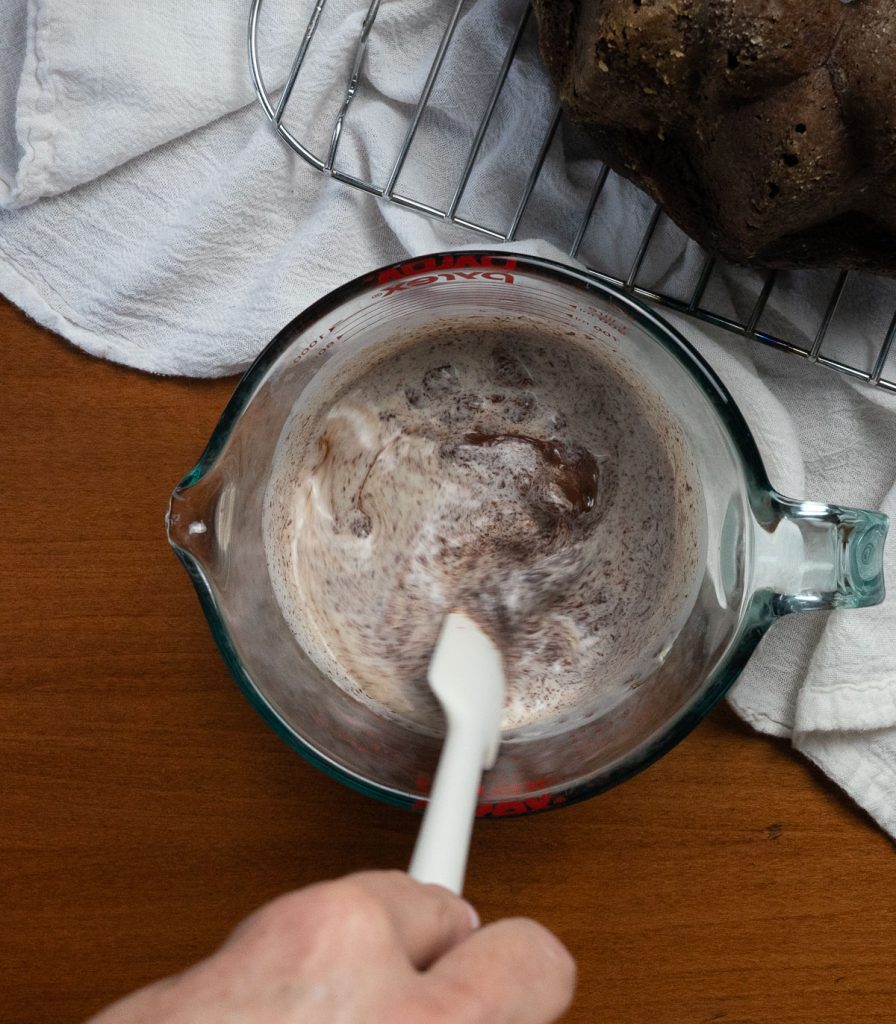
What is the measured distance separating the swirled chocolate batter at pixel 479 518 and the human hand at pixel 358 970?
0.30 meters

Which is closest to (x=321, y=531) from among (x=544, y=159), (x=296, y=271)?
(x=296, y=271)

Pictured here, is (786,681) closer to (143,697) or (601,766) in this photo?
(601,766)

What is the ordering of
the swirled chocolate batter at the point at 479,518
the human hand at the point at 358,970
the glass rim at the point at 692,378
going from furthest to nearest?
1. the swirled chocolate batter at the point at 479,518
2. the glass rim at the point at 692,378
3. the human hand at the point at 358,970

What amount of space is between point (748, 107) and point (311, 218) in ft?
1.14

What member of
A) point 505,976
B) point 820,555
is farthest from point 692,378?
point 505,976

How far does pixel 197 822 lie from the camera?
815 mm

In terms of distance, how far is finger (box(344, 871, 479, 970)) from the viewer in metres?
0.41

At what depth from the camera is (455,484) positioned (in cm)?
73

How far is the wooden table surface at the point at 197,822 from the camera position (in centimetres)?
80

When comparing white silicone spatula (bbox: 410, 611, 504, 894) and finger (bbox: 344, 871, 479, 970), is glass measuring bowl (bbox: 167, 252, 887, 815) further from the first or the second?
finger (bbox: 344, 871, 479, 970)

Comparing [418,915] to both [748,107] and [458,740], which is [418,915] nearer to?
[458,740]

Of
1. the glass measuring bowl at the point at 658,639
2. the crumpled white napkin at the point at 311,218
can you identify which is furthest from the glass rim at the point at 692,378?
the crumpled white napkin at the point at 311,218

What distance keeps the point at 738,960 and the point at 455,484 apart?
0.46 m

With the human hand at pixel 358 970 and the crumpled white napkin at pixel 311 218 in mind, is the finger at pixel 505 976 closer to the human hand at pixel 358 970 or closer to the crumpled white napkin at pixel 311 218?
the human hand at pixel 358 970
